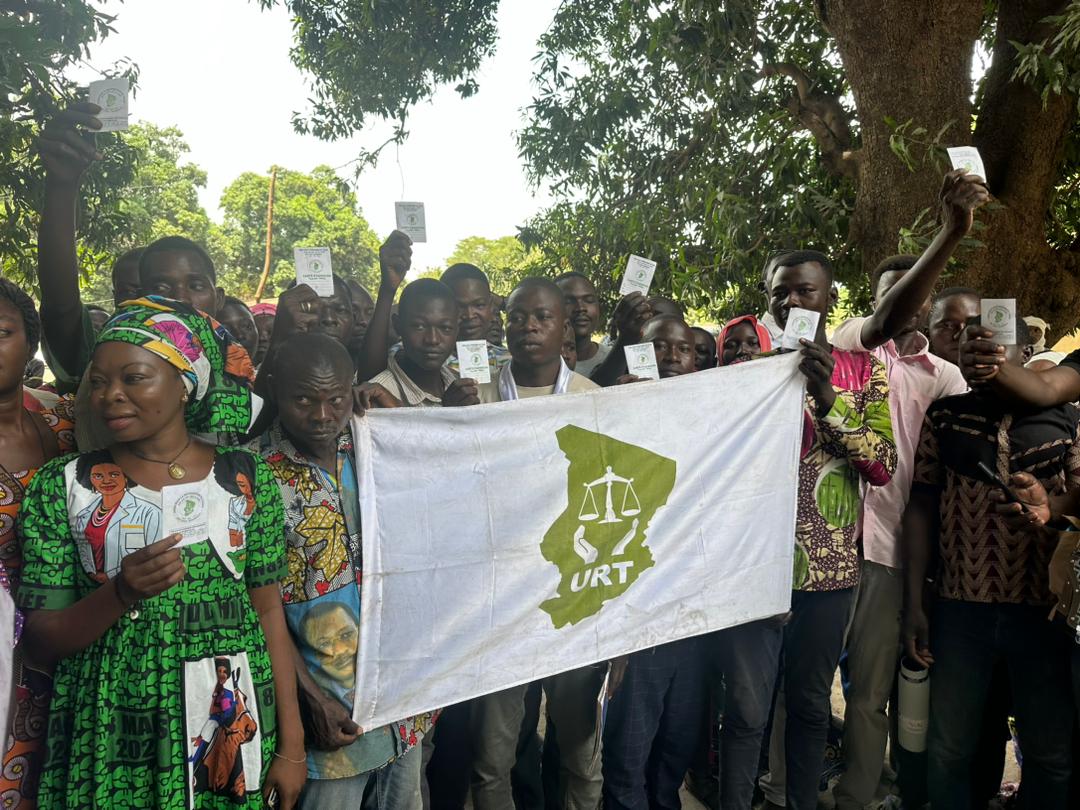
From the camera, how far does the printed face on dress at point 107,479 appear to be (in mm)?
2043

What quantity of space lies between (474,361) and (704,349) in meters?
1.50

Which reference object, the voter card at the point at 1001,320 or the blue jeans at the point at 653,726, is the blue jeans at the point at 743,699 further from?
the voter card at the point at 1001,320

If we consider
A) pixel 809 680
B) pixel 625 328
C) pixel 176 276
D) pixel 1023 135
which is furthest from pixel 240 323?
pixel 1023 135

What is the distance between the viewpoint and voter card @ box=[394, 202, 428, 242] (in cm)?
373

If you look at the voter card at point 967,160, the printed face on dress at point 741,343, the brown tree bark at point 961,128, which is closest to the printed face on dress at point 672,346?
the printed face on dress at point 741,343

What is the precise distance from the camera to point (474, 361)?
299 cm

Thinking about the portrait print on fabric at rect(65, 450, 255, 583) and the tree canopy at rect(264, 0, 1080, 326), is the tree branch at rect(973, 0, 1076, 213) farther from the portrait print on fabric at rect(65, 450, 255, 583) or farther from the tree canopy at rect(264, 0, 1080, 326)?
the portrait print on fabric at rect(65, 450, 255, 583)

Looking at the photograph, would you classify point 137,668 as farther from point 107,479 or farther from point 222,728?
point 107,479

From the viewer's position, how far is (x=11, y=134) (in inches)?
173

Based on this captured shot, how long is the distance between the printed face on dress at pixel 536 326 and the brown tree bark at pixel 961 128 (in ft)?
12.4

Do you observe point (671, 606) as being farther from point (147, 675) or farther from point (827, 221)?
point (827, 221)

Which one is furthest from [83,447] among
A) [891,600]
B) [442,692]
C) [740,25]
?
[740,25]

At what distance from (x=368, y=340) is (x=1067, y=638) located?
307 centimetres

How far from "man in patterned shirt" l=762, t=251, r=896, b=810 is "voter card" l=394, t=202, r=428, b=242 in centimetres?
174
